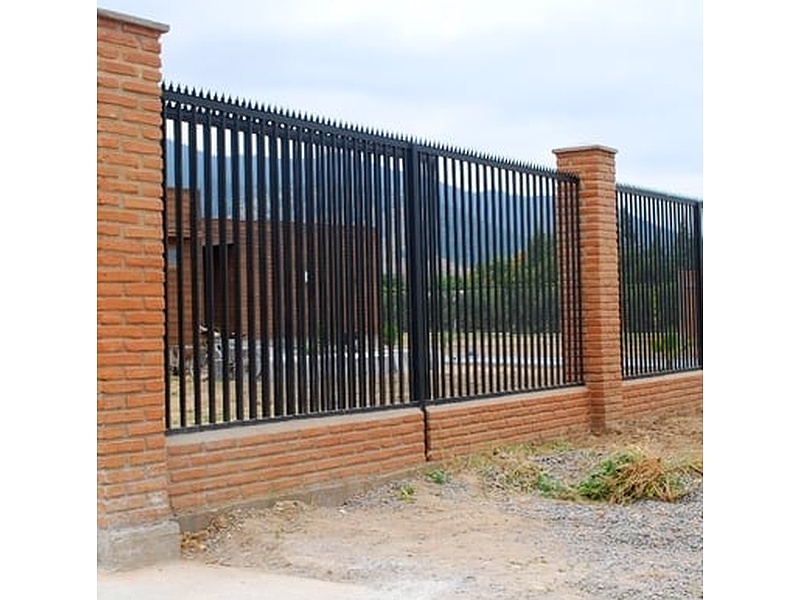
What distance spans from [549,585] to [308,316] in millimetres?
3338

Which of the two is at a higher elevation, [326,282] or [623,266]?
[623,266]

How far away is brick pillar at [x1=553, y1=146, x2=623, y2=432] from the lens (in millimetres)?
12688

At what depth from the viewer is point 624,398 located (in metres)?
13.2

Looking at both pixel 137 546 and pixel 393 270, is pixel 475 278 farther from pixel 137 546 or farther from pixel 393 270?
pixel 137 546

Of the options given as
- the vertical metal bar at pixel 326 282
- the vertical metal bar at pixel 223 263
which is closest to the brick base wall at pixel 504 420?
the vertical metal bar at pixel 326 282

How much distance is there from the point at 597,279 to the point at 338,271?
4.68 metres

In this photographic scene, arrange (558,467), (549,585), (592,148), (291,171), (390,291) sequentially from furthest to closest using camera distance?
1. (592,148)
2. (558,467)
3. (390,291)
4. (291,171)
5. (549,585)

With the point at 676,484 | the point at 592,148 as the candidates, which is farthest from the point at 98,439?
A: the point at 592,148

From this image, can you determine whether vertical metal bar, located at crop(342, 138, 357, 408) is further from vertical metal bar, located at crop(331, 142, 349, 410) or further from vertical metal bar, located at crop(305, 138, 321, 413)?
vertical metal bar, located at crop(305, 138, 321, 413)

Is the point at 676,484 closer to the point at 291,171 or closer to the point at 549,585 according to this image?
the point at 549,585

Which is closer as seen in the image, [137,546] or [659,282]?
[137,546]

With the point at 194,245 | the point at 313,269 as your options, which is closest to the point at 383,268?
the point at 313,269

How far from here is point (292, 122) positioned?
27.8ft

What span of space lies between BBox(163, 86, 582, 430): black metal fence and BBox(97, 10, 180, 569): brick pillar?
0.48 meters
